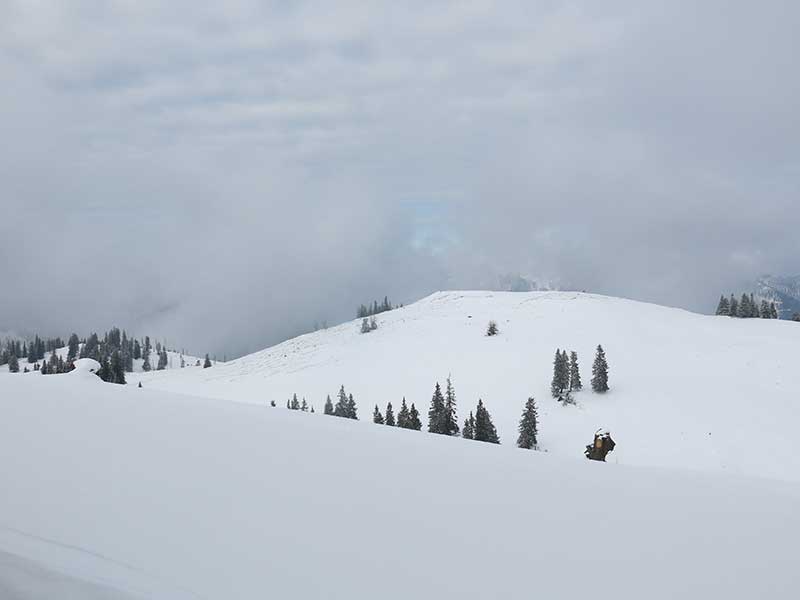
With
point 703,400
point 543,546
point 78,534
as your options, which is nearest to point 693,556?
point 543,546

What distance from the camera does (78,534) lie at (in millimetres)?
4387

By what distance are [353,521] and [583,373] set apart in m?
65.9

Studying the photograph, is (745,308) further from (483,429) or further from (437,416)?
(483,429)

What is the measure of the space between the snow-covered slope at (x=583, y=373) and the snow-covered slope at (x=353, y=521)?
126ft

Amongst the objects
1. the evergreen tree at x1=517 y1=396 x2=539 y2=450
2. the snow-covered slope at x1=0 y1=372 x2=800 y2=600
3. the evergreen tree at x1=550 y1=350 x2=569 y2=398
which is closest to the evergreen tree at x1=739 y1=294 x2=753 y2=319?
the evergreen tree at x1=550 y1=350 x2=569 y2=398

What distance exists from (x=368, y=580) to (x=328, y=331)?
11783 cm

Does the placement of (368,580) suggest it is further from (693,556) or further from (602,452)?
(602,452)

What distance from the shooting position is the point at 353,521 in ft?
15.5

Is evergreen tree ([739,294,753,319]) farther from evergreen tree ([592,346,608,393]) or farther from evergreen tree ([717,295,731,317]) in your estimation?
evergreen tree ([592,346,608,393])

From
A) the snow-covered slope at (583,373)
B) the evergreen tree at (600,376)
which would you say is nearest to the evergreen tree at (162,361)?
the snow-covered slope at (583,373)

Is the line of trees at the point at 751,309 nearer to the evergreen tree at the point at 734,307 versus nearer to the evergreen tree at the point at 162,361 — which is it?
the evergreen tree at the point at 734,307

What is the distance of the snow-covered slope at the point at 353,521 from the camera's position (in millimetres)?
3900

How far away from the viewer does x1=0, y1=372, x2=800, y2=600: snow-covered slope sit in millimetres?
3900

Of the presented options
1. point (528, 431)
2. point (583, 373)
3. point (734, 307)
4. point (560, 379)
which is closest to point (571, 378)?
point (560, 379)
